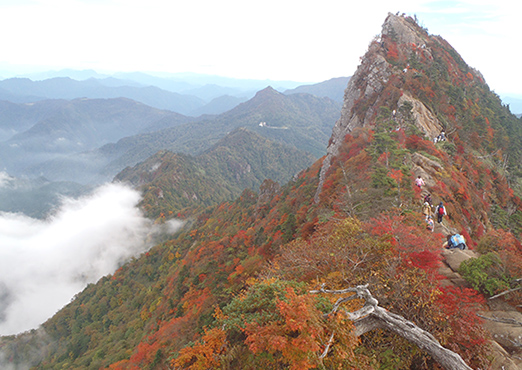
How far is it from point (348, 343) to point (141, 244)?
175 meters

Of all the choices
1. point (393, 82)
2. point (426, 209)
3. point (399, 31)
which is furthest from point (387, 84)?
point (426, 209)

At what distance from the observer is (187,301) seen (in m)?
41.9

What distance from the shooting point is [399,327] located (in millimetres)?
7957

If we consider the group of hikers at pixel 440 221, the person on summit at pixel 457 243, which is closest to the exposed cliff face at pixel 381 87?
the group of hikers at pixel 440 221

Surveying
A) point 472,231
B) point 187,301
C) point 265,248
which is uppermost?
point 472,231

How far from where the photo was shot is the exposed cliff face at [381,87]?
4780 cm

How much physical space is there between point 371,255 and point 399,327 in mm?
4402

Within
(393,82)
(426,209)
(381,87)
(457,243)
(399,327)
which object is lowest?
(457,243)

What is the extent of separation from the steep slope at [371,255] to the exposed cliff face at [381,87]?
1.42 feet

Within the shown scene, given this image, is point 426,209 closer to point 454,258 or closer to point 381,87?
point 454,258

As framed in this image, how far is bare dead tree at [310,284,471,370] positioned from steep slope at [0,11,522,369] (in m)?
0.61

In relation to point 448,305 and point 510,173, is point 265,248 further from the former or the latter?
point 510,173

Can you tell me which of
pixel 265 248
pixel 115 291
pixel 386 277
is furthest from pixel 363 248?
pixel 115 291

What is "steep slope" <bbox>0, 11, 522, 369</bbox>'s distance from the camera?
8508mm
